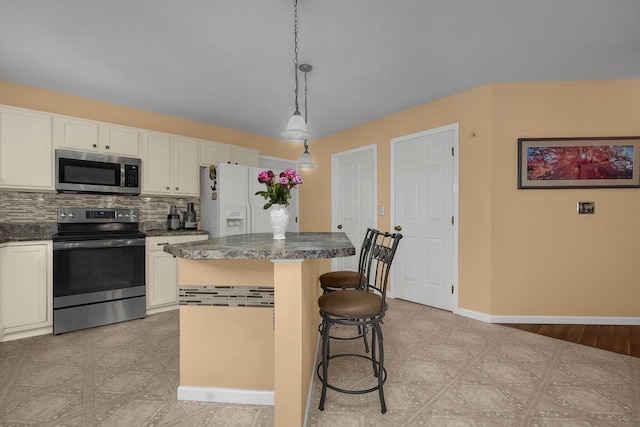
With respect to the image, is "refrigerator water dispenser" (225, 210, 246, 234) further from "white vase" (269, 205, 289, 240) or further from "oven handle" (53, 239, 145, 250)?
"white vase" (269, 205, 289, 240)

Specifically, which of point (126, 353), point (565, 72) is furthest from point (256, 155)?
point (565, 72)

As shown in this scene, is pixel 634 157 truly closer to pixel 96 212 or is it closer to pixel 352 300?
pixel 352 300

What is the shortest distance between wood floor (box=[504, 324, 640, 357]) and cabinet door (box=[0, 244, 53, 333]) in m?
4.61

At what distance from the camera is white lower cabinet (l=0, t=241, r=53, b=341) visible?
259 centimetres

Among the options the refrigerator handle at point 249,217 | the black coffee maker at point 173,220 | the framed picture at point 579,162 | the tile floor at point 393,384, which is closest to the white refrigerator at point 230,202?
the refrigerator handle at point 249,217

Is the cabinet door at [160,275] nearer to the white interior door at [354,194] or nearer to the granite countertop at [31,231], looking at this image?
the granite countertop at [31,231]

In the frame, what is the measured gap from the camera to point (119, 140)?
3336mm

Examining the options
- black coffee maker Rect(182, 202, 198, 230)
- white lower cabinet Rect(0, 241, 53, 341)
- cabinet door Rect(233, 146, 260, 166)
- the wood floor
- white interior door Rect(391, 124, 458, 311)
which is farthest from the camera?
cabinet door Rect(233, 146, 260, 166)

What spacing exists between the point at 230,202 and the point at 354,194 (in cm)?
192

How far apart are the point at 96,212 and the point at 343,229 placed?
3289mm

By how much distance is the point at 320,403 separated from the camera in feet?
5.52

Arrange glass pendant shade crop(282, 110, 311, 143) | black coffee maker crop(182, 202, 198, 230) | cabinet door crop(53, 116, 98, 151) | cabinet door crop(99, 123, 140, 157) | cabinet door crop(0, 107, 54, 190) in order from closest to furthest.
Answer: glass pendant shade crop(282, 110, 311, 143) < cabinet door crop(0, 107, 54, 190) < cabinet door crop(53, 116, 98, 151) < cabinet door crop(99, 123, 140, 157) < black coffee maker crop(182, 202, 198, 230)

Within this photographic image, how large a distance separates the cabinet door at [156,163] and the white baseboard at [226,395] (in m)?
2.54

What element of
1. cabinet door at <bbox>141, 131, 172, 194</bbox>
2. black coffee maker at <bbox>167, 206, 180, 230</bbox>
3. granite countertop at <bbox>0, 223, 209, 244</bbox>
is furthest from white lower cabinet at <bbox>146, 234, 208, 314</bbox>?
cabinet door at <bbox>141, 131, 172, 194</bbox>
